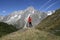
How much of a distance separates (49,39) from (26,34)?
261 inches

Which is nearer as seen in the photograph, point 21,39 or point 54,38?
point 21,39

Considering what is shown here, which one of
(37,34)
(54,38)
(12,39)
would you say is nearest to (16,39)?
(12,39)

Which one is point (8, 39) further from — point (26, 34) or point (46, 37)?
point (46, 37)

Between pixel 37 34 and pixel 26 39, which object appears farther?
pixel 37 34

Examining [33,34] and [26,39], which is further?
[33,34]

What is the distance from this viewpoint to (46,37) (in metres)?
44.4

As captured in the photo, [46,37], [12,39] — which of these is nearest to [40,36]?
[46,37]

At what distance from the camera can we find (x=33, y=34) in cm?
4644

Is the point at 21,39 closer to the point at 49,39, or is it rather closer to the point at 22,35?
the point at 22,35

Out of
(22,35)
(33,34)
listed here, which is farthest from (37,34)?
(22,35)

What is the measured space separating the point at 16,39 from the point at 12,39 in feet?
3.21

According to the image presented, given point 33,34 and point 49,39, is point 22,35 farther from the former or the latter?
point 49,39

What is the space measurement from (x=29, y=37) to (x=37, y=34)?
11.8 feet

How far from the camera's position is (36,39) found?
139 ft
